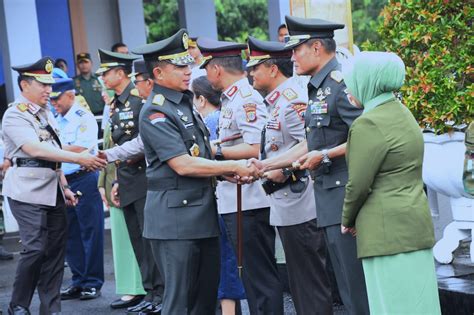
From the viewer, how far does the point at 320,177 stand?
19.2 feet

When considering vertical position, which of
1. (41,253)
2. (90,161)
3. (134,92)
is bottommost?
(41,253)

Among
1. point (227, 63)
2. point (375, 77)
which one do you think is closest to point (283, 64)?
point (227, 63)

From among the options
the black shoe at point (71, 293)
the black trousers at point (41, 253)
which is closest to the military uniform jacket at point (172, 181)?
the black trousers at point (41, 253)

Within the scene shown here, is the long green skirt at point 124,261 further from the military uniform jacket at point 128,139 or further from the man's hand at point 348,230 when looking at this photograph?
the man's hand at point 348,230

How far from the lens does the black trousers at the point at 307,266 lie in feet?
21.1

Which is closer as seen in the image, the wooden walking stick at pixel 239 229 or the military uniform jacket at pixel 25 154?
the wooden walking stick at pixel 239 229

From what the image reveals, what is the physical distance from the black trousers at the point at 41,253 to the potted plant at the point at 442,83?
9.45ft

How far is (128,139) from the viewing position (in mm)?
7961

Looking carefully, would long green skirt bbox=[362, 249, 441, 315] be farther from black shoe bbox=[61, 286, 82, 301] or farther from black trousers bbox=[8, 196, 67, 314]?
black shoe bbox=[61, 286, 82, 301]

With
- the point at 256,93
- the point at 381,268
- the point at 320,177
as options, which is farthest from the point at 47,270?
the point at 381,268

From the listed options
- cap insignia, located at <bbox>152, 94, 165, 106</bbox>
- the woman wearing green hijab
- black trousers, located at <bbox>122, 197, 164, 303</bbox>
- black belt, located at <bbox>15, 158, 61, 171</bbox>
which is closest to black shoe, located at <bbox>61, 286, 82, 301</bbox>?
black trousers, located at <bbox>122, 197, 164, 303</bbox>

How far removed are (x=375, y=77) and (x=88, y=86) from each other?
10668mm

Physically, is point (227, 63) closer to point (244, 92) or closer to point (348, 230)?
point (244, 92)

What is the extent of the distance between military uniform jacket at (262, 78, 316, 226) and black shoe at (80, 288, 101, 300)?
9.73 feet
